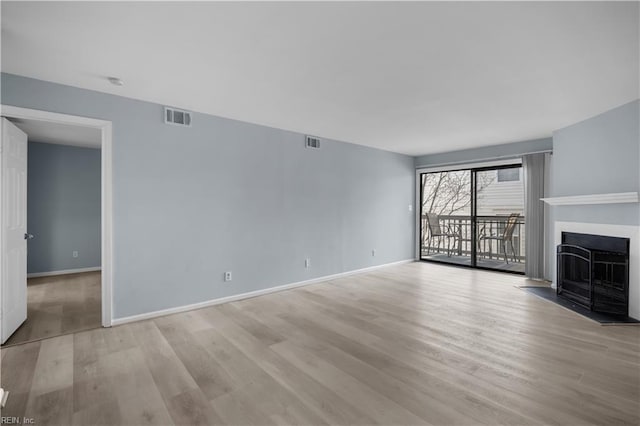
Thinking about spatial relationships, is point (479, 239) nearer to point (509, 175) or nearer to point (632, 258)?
point (509, 175)

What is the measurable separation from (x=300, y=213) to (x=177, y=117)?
7.18 feet

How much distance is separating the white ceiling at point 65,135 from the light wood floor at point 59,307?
231 centimetres

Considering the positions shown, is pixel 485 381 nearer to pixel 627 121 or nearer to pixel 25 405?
pixel 25 405

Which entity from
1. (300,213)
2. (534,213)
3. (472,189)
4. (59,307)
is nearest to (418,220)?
(472,189)

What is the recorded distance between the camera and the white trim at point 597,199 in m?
3.38

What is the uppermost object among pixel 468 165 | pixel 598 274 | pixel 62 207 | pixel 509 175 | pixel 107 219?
pixel 468 165

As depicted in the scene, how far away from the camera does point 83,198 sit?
595 cm

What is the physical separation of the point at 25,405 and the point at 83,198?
511cm

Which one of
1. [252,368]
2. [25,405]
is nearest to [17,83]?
[25,405]

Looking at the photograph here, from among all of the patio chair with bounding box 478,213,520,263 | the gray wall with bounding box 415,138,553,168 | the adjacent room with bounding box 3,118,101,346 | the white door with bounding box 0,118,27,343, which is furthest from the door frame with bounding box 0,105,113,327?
the patio chair with bounding box 478,213,520,263

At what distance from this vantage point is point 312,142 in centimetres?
504

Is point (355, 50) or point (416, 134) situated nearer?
point (355, 50)

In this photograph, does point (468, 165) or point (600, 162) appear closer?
point (600, 162)

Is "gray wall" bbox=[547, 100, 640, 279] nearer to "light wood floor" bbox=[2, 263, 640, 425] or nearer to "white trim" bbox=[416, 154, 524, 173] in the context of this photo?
"white trim" bbox=[416, 154, 524, 173]
